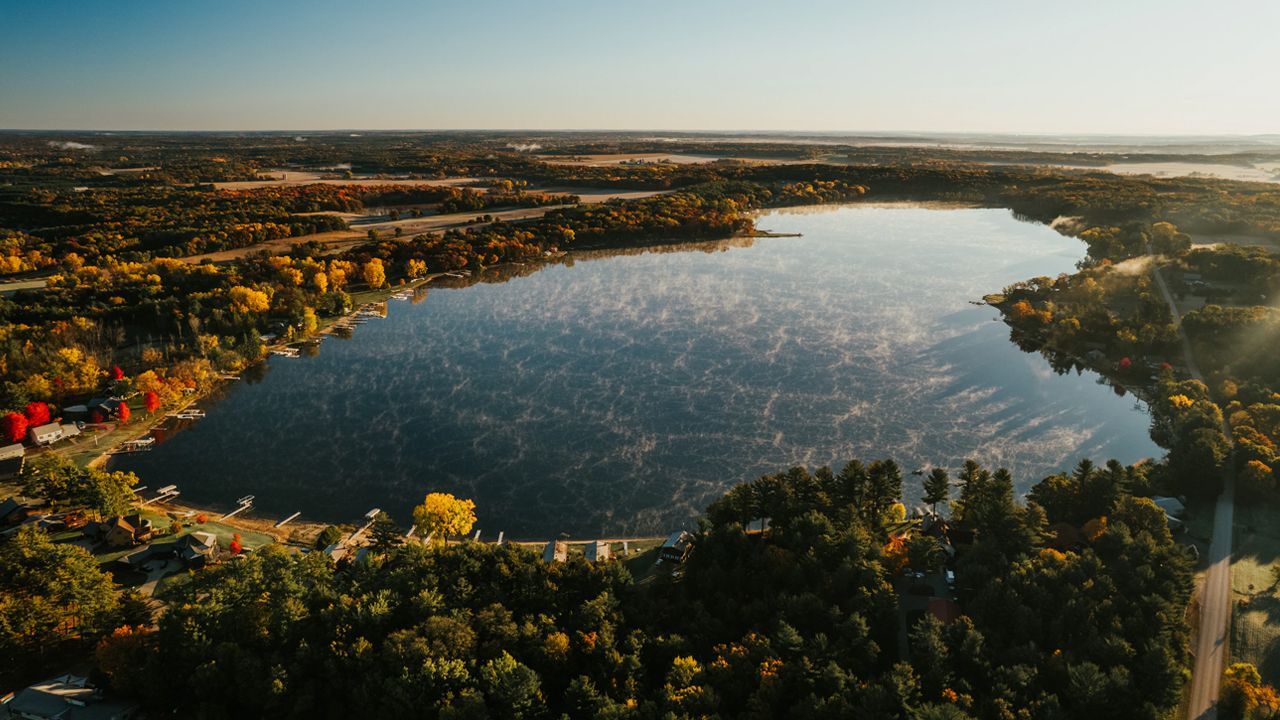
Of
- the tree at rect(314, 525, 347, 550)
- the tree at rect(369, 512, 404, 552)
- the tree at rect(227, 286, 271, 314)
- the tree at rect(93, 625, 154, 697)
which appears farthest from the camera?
the tree at rect(227, 286, 271, 314)

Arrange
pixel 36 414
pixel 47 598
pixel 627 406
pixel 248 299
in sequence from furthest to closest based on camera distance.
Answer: pixel 248 299 → pixel 627 406 → pixel 36 414 → pixel 47 598

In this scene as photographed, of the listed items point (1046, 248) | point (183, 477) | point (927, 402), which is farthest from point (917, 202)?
point (183, 477)

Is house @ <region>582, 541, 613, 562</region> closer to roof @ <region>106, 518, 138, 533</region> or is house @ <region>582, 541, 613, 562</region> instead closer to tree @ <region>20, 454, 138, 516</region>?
roof @ <region>106, 518, 138, 533</region>

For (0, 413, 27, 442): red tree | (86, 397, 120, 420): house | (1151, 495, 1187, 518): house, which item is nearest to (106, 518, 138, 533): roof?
(0, 413, 27, 442): red tree

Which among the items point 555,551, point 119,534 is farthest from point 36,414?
point 555,551

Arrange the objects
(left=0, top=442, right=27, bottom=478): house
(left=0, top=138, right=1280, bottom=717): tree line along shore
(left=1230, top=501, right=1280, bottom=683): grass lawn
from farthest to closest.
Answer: (left=0, top=442, right=27, bottom=478): house
(left=1230, top=501, right=1280, bottom=683): grass lawn
(left=0, top=138, right=1280, bottom=717): tree line along shore

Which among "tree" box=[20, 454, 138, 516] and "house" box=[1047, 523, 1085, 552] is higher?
"tree" box=[20, 454, 138, 516]

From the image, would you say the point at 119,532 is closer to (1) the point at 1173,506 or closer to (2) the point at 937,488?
(2) the point at 937,488

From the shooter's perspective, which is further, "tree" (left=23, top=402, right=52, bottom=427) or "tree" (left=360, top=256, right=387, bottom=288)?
"tree" (left=360, top=256, right=387, bottom=288)
